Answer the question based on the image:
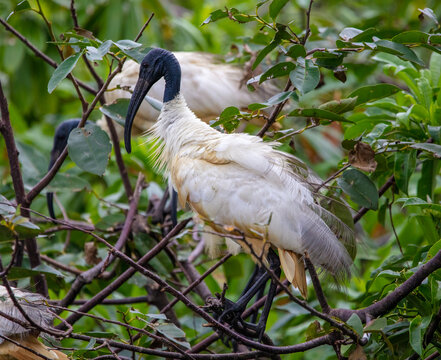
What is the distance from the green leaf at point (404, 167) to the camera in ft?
9.75

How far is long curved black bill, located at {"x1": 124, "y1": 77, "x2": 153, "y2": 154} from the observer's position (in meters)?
3.16

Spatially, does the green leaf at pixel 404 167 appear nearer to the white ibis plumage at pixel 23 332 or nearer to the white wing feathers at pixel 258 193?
the white wing feathers at pixel 258 193

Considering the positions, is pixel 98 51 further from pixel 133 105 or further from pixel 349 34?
pixel 349 34

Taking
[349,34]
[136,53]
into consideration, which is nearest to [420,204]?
[349,34]

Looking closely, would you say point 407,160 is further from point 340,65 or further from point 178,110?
point 178,110

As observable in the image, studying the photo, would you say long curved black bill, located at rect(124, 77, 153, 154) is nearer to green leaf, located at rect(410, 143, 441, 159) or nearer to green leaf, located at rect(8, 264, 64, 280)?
green leaf, located at rect(8, 264, 64, 280)

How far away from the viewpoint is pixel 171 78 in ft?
11.2

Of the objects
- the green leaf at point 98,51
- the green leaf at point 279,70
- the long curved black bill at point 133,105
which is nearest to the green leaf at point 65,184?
the long curved black bill at point 133,105

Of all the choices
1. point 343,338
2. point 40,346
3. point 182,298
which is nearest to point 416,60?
point 343,338

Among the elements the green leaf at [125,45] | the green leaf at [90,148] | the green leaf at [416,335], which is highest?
the green leaf at [125,45]

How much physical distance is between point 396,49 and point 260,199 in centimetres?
79

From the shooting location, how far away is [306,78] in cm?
263

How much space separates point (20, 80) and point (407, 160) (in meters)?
4.50

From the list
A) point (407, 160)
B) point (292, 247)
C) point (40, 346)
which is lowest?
point (40, 346)
